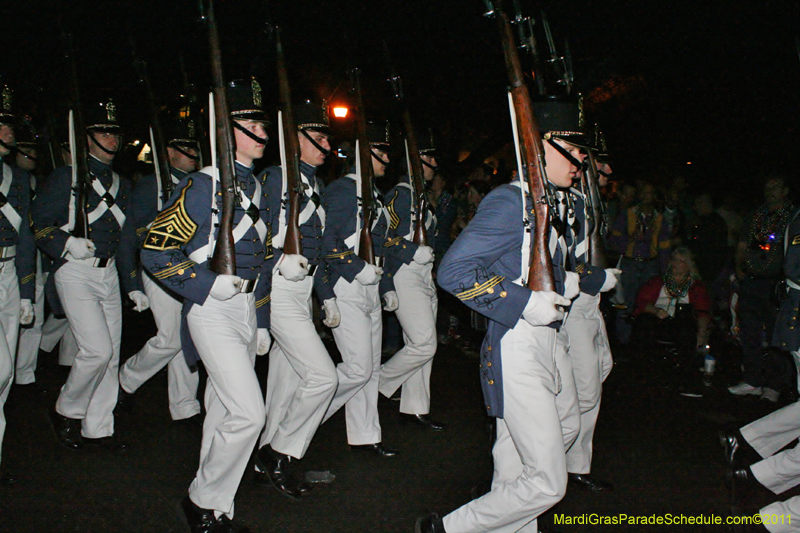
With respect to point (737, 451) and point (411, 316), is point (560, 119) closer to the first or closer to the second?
point (411, 316)

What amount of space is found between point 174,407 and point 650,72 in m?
9.97

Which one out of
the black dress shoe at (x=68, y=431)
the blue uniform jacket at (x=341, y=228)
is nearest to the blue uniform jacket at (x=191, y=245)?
the blue uniform jacket at (x=341, y=228)

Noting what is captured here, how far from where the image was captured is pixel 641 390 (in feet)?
24.6

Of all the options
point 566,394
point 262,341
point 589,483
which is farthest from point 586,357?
point 262,341

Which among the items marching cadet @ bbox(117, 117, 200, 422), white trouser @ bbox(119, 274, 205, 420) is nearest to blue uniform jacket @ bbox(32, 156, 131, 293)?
marching cadet @ bbox(117, 117, 200, 422)

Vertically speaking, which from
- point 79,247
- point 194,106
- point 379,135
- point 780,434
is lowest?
point 780,434

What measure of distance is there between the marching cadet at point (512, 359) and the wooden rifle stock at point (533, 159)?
0.19 ft

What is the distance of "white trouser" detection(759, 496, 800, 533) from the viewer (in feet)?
12.0

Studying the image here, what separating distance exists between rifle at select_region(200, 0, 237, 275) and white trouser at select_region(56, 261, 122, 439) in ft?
5.82

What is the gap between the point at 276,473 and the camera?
4.63 m

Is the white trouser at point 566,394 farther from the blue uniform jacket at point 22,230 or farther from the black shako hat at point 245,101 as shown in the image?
the blue uniform jacket at point 22,230

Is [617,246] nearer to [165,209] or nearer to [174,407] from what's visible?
[174,407]

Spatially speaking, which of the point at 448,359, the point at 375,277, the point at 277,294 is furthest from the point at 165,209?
the point at 448,359

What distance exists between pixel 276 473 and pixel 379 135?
3074 millimetres
